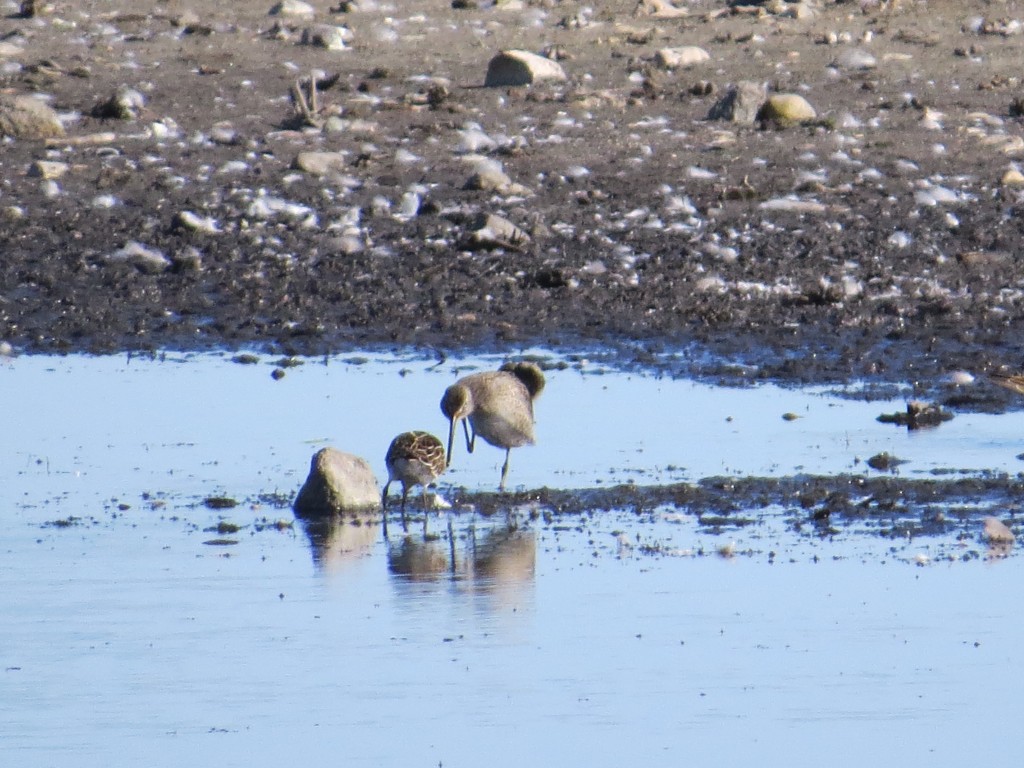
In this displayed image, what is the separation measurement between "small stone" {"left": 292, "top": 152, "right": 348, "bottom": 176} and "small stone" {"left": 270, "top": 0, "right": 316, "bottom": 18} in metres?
5.46

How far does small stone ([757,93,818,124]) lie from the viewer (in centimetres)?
1614

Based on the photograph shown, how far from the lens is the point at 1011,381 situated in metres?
9.80

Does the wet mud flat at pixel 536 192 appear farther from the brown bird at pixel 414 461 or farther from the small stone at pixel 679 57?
the brown bird at pixel 414 461

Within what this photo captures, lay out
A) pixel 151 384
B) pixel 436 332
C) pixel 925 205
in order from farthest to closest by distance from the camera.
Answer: pixel 925 205 < pixel 436 332 < pixel 151 384

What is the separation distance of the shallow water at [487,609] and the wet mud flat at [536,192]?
1777 millimetres

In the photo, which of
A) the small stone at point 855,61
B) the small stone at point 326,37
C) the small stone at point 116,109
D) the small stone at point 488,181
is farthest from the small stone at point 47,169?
the small stone at point 855,61

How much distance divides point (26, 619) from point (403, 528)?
177 cm

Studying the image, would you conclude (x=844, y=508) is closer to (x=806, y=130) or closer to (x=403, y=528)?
(x=403, y=528)

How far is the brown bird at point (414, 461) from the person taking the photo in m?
8.34

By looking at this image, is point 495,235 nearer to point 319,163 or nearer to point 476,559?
point 319,163

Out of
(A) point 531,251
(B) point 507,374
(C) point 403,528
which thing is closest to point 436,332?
(A) point 531,251

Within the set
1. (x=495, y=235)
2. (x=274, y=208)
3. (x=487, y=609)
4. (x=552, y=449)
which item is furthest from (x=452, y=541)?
(x=274, y=208)

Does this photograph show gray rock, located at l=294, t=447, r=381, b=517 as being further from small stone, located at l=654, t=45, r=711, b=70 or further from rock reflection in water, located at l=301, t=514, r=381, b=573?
small stone, located at l=654, t=45, r=711, b=70

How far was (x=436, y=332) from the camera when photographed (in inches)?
474
